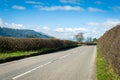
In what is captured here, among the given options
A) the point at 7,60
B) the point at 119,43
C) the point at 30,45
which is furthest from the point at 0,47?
the point at 119,43

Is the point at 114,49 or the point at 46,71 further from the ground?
the point at 114,49

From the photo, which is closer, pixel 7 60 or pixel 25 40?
pixel 7 60

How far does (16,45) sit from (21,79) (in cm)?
2052

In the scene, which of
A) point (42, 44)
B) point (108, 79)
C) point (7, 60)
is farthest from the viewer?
point (42, 44)

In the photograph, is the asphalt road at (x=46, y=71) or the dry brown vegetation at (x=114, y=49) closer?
the dry brown vegetation at (x=114, y=49)

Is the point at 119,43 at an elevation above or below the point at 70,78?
above

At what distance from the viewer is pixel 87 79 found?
10312mm

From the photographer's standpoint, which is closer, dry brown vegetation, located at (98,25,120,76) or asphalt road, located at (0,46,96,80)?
dry brown vegetation, located at (98,25,120,76)

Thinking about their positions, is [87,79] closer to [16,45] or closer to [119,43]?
[119,43]

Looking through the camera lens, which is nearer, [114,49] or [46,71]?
[114,49]

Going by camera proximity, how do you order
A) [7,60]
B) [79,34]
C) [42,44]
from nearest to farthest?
[7,60], [42,44], [79,34]

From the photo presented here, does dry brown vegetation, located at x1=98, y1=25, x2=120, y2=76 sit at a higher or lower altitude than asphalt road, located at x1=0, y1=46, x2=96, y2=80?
higher

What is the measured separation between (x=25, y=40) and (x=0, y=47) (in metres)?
8.78

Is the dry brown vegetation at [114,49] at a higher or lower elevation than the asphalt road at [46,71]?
higher
